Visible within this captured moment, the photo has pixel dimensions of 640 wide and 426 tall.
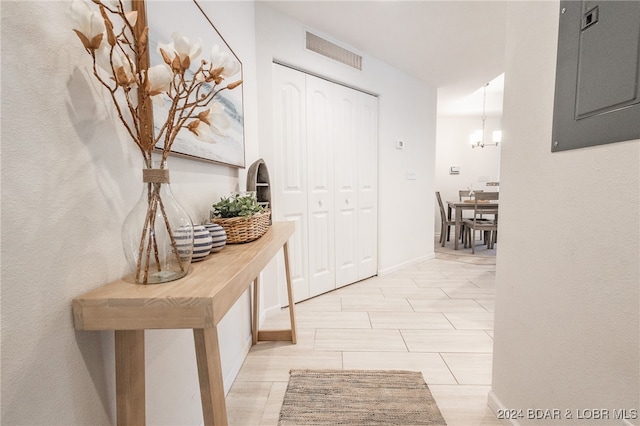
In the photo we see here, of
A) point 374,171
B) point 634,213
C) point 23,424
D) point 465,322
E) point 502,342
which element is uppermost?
point 374,171

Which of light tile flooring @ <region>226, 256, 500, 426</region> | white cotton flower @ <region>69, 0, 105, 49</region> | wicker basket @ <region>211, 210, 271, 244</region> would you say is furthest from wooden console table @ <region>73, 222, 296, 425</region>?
light tile flooring @ <region>226, 256, 500, 426</region>

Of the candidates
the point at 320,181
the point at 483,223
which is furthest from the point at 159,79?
the point at 483,223

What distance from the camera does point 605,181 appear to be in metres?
0.82

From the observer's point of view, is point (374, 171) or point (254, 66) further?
point (374, 171)

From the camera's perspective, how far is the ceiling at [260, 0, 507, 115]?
2355 millimetres

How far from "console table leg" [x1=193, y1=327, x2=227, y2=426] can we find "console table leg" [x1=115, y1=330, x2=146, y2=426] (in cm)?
15

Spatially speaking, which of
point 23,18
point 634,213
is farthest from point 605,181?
point 23,18

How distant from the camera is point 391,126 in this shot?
361cm

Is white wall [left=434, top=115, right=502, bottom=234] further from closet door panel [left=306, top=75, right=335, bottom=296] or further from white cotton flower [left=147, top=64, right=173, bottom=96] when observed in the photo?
white cotton flower [left=147, top=64, right=173, bottom=96]

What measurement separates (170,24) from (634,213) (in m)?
1.56

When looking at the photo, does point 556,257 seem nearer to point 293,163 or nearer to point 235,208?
point 235,208

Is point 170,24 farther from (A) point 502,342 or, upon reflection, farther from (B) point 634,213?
(A) point 502,342

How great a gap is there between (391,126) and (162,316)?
3.47 meters

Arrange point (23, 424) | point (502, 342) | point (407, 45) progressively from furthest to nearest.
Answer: point (407, 45)
point (502, 342)
point (23, 424)
